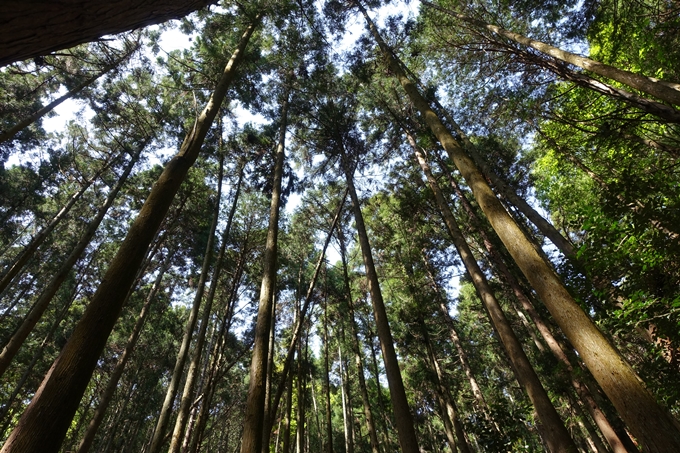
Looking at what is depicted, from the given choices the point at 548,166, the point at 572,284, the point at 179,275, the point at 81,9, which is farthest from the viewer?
the point at 179,275

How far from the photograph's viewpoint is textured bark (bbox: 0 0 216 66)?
59.8 inches

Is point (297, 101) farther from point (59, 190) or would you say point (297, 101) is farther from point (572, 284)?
point (59, 190)

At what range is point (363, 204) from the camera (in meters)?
14.6

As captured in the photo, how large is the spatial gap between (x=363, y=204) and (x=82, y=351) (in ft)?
43.1

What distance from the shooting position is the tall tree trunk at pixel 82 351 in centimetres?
164

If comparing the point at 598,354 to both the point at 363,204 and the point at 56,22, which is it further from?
the point at 363,204

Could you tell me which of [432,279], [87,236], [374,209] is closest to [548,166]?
[432,279]

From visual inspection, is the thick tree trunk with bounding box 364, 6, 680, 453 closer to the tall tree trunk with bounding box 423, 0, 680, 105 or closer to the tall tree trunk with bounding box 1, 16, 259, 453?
the tall tree trunk with bounding box 423, 0, 680, 105

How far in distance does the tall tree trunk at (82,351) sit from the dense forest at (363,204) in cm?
1

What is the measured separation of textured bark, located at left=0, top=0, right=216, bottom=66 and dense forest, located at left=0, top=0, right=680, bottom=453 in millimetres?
14

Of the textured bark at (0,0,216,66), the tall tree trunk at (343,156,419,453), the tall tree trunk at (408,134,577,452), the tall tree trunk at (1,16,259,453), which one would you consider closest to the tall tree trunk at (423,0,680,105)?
the tall tree trunk at (408,134,577,452)

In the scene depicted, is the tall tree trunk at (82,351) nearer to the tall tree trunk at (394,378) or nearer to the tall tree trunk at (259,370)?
the tall tree trunk at (259,370)

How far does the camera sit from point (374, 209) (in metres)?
16.7

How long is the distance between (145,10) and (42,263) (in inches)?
988
